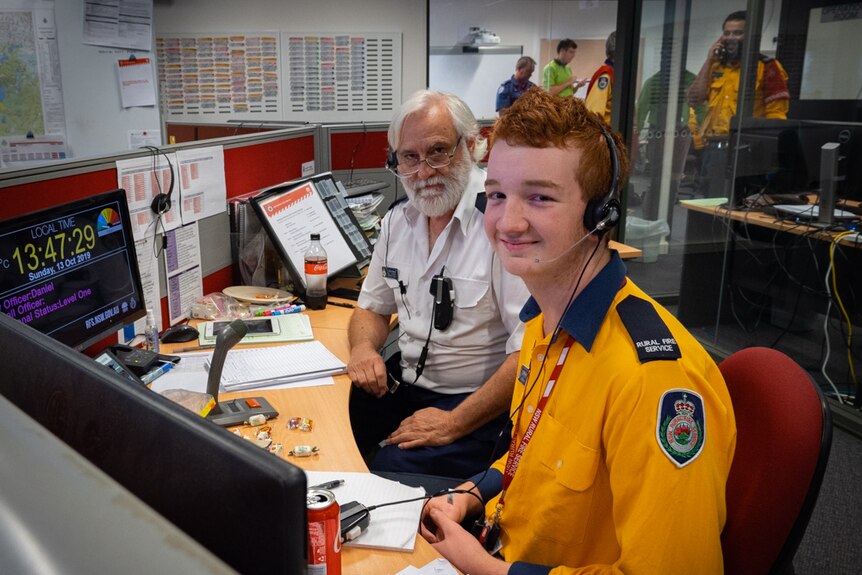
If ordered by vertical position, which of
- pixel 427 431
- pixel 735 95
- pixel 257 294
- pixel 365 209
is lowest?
pixel 427 431

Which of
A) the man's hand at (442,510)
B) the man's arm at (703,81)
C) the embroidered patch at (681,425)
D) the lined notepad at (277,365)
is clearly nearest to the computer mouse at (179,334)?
the lined notepad at (277,365)

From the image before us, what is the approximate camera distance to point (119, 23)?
12.8ft

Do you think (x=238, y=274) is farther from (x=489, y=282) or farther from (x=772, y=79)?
(x=772, y=79)

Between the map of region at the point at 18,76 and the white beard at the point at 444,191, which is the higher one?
the map of region at the point at 18,76

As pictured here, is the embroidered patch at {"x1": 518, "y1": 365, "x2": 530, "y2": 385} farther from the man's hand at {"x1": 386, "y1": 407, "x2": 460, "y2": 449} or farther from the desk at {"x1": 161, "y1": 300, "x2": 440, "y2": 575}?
the man's hand at {"x1": 386, "y1": 407, "x2": 460, "y2": 449}

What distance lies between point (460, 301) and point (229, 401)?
27.5 inches

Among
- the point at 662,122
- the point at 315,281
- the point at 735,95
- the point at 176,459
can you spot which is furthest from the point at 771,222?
the point at 176,459

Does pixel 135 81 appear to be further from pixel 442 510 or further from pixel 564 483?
pixel 564 483

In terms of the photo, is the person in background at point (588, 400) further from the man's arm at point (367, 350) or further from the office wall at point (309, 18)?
the office wall at point (309, 18)

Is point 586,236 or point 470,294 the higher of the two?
point 586,236

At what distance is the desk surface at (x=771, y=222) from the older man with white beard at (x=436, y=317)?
201 cm

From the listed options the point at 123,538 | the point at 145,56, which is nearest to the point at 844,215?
the point at 123,538

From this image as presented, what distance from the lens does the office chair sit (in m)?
0.92

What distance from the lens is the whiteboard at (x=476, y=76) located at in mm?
5859
